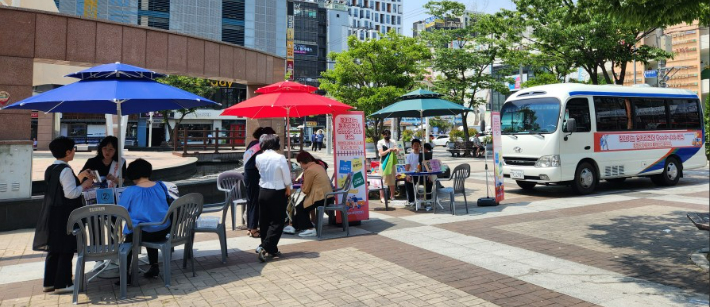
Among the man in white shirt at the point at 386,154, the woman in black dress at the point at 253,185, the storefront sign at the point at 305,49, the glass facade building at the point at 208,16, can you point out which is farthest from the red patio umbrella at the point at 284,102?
the storefront sign at the point at 305,49

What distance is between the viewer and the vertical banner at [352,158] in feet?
26.5

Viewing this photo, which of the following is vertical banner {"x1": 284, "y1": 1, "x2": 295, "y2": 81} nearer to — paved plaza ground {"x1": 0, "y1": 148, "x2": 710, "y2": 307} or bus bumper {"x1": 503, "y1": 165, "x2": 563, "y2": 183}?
bus bumper {"x1": 503, "y1": 165, "x2": 563, "y2": 183}

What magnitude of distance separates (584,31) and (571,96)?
6480mm

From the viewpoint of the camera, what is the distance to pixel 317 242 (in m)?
6.90

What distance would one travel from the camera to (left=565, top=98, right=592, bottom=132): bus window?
11.4 meters

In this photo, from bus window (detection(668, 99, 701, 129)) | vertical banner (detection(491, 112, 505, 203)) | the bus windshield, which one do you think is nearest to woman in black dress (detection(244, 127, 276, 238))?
vertical banner (detection(491, 112, 505, 203))

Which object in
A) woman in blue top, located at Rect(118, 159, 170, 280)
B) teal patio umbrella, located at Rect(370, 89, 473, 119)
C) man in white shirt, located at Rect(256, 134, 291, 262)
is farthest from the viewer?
teal patio umbrella, located at Rect(370, 89, 473, 119)

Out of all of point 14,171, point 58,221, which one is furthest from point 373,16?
point 58,221

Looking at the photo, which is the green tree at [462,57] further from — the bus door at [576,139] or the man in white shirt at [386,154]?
the man in white shirt at [386,154]

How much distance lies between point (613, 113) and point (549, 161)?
2638 millimetres

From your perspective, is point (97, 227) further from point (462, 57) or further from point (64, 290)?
point (462, 57)

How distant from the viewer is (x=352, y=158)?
827cm

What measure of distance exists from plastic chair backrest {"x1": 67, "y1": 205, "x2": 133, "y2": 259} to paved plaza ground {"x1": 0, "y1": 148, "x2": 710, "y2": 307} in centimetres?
49

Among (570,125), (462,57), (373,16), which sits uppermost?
(373,16)
